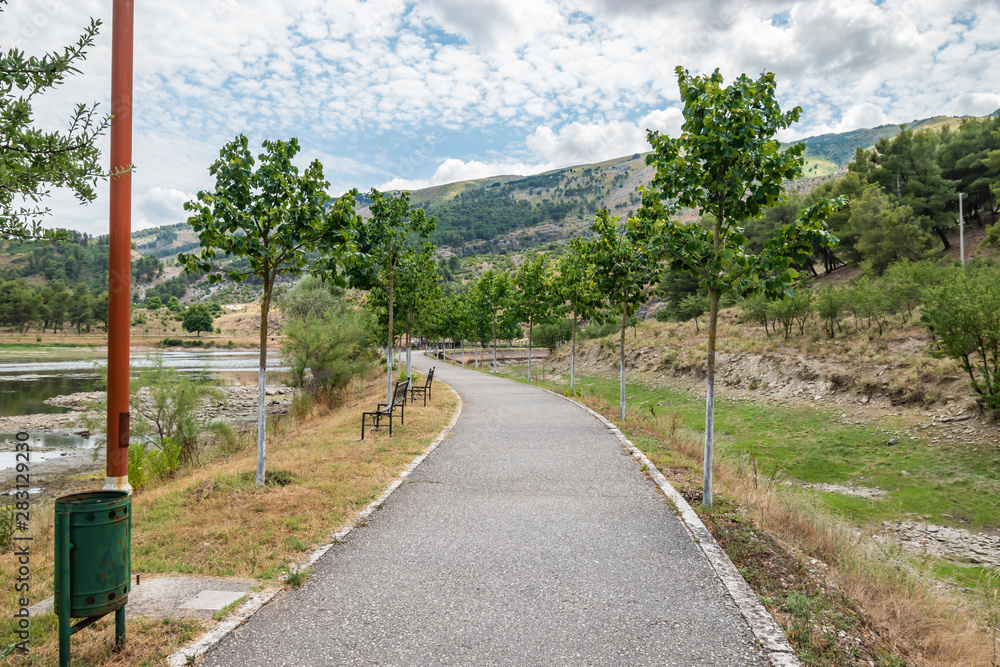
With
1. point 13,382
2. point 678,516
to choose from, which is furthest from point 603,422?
point 13,382

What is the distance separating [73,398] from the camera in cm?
2734

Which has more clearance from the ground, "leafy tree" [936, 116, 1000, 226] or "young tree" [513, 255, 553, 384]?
"leafy tree" [936, 116, 1000, 226]

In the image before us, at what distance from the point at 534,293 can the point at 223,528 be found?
20.5m

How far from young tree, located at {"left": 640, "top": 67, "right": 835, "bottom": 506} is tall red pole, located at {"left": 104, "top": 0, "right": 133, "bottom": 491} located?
5126 millimetres

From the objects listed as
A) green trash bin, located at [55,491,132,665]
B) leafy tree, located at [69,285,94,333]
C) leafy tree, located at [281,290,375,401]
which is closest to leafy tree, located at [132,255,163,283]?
leafy tree, located at [69,285,94,333]

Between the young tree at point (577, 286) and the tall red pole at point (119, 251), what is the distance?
1298cm

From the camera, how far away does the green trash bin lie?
2832mm

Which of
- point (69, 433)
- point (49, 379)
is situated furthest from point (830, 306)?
point (49, 379)

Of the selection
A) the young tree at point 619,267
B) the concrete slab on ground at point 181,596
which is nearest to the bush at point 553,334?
the young tree at point 619,267

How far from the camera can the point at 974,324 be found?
1248 centimetres

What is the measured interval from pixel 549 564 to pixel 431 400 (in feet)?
42.0

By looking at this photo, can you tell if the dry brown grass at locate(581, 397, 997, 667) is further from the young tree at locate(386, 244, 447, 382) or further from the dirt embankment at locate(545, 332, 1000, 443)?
the young tree at locate(386, 244, 447, 382)

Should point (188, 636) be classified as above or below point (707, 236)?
below

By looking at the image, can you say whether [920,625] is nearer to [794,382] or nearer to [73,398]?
[794,382]
